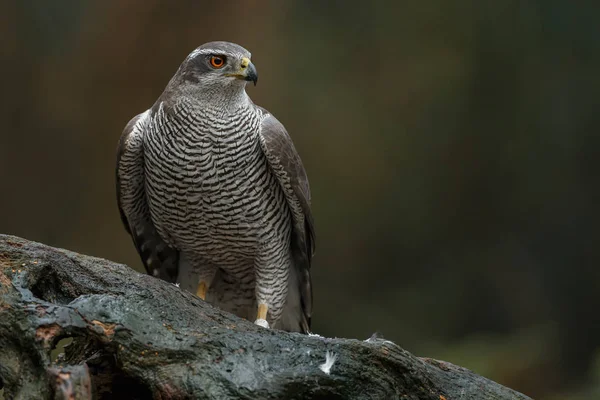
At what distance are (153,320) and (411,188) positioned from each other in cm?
521

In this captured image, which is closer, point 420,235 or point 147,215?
point 147,215

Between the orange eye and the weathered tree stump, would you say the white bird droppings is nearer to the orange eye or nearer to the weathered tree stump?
the weathered tree stump

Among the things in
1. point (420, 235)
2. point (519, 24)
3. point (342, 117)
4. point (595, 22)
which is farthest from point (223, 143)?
point (595, 22)

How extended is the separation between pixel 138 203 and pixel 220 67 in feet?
3.42

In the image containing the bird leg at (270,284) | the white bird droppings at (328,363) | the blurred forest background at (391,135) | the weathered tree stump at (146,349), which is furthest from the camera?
the blurred forest background at (391,135)

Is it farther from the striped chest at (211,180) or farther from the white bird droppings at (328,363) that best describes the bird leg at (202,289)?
the white bird droppings at (328,363)

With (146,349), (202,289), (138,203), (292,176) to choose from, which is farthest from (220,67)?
(146,349)

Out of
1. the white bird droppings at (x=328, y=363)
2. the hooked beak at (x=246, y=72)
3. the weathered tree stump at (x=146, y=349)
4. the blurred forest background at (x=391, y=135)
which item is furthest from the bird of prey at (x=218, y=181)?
the blurred forest background at (x=391, y=135)

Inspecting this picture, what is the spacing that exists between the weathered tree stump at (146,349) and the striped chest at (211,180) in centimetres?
131

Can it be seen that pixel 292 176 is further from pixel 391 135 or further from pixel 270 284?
pixel 391 135

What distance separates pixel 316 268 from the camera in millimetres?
7570

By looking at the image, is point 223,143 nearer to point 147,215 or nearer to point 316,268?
point 147,215

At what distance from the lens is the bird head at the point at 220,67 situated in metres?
4.24

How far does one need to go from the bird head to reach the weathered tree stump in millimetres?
1590
